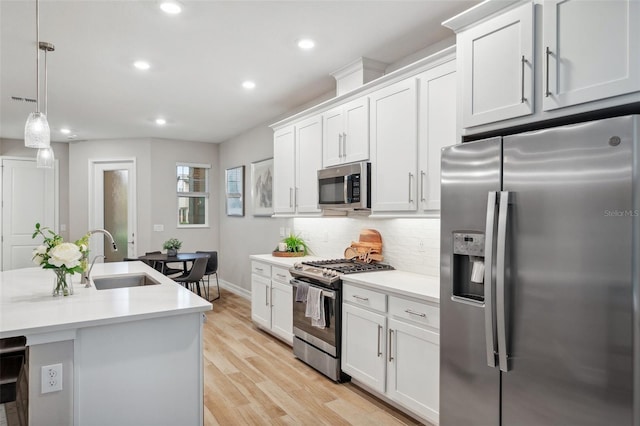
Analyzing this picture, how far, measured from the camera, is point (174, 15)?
8.73ft

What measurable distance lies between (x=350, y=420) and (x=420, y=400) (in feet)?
1.68

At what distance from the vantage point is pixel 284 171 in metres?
4.54

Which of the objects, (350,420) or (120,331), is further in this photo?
(350,420)

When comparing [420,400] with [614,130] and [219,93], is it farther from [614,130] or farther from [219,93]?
[219,93]

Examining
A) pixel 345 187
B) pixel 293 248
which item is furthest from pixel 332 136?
pixel 293 248

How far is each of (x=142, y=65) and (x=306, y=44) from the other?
1.56 meters

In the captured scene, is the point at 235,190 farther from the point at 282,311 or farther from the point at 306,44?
the point at 306,44

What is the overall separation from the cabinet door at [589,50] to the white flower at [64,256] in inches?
101

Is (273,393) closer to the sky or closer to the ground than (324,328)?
closer to the ground

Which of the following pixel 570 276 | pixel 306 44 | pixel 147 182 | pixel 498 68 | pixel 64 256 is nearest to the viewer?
pixel 570 276

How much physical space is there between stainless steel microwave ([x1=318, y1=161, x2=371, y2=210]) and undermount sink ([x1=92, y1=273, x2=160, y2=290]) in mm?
1661

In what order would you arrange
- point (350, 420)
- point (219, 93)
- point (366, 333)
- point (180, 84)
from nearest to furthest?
point (350, 420)
point (366, 333)
point (180, 84)
point (219, 93)

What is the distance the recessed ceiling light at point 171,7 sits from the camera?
8.14 feet

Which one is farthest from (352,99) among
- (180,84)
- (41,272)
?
Answer: (41,272)
